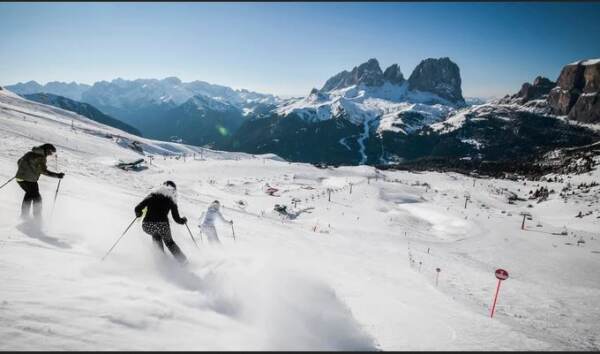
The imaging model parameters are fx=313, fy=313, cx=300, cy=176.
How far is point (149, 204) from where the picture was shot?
8445mm

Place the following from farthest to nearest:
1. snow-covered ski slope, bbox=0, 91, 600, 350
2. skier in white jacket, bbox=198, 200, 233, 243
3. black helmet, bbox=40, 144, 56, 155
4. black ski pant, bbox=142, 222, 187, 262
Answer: skier in white jacket, bbox=198, 200, 233, 243 < black helmet, bbox=40, 144, 56, 155 < black ski pant, bbox=142, 222, 187, 262 < snow-covered ski slope, bbox=0, 91, 600, 350

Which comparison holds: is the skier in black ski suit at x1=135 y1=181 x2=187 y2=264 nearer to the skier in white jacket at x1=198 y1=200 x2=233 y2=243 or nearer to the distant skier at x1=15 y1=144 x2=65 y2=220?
A: the distant skier at x1=15 y1=144 x2=65 y2=220

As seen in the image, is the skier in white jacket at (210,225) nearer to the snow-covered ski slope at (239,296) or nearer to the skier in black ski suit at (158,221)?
the snow-covered ski slope at (239,296)

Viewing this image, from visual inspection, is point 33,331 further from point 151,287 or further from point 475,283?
point 475,283

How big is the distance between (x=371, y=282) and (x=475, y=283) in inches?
342

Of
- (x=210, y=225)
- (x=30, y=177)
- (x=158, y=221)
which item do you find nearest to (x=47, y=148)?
(x=30, y=177)

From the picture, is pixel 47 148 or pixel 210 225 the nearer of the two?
pixel 47 148

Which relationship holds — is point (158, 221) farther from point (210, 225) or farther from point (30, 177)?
point (210, 225)

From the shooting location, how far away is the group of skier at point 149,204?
8.38 metres

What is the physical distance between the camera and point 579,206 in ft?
192

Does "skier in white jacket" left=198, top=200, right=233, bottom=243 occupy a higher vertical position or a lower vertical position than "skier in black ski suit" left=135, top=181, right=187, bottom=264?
lower

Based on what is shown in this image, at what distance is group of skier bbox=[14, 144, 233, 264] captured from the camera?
838 cm

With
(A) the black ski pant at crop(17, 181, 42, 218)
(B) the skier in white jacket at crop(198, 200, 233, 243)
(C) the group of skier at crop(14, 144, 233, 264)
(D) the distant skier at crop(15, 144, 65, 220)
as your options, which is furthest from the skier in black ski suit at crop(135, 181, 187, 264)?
(B) the skier in white jacket at crop(198, 200, 233, 243)

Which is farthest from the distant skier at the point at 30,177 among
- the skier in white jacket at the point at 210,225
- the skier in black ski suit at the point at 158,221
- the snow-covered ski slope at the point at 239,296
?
the skier in white jacket at the point at 210,225
